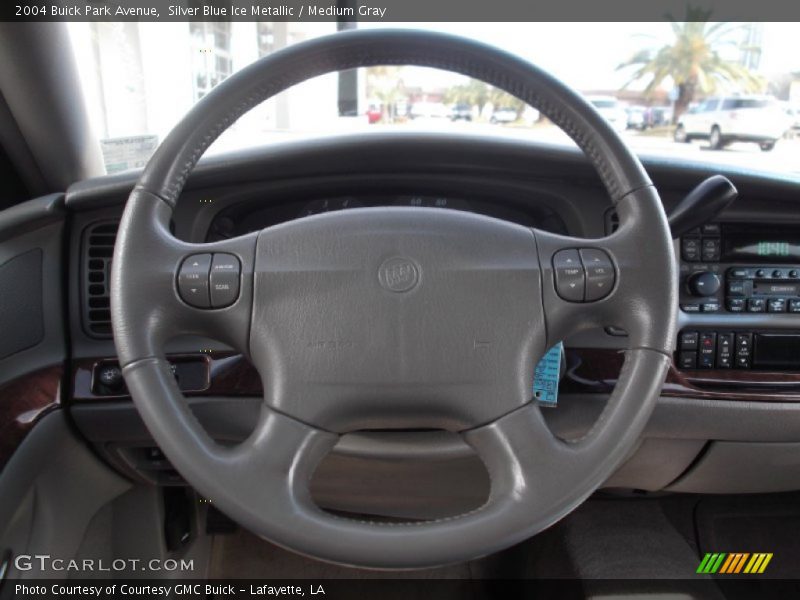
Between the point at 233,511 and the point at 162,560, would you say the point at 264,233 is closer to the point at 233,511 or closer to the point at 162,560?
the point at 233,511

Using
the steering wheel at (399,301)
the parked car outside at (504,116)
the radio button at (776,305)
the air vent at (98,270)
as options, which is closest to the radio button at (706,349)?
the radio button at (776,305)

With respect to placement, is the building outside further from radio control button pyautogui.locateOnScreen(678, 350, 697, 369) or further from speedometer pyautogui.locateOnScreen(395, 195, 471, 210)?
radio control button pyautogui.locateOnScreen(678, 350, 697, 369)

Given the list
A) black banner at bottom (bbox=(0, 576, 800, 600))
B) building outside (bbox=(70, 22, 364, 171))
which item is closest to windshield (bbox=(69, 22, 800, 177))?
building outside (bbox=(70, 22, 364, 171))

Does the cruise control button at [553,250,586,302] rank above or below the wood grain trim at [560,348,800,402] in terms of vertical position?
above

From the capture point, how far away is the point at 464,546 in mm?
737

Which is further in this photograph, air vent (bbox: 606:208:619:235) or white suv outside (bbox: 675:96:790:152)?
white suv outside (bbox: 675:96:790:152)

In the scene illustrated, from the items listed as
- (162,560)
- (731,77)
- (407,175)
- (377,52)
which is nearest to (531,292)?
(377,52)

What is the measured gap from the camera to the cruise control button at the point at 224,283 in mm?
851

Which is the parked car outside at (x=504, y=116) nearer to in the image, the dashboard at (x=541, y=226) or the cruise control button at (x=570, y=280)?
the dashboard at (x=541, y=226)

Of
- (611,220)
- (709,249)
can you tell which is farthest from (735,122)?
(611,220)

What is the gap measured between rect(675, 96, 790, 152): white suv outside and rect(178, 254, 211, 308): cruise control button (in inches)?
67.8

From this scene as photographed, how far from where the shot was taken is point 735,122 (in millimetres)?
2264

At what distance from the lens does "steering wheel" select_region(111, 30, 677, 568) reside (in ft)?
2.65

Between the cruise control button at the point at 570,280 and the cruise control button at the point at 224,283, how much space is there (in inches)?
16.9
